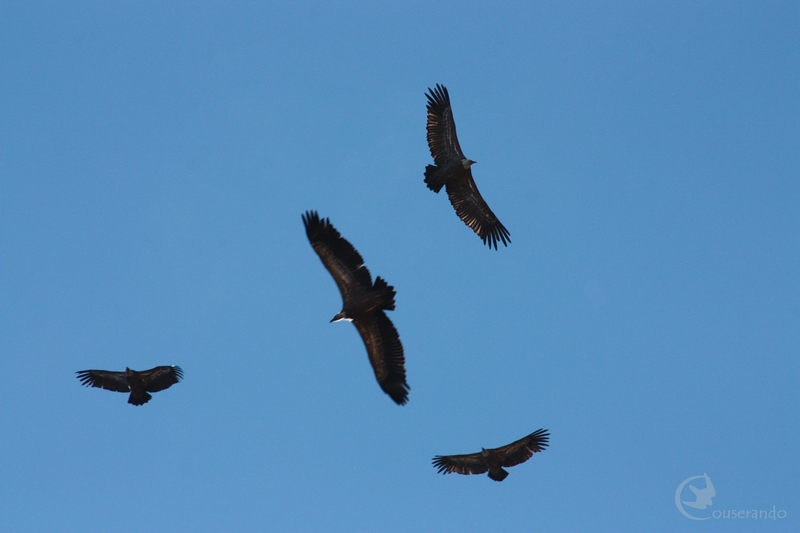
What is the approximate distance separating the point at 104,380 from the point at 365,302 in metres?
11.0

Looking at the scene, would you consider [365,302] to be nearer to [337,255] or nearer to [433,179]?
[337,255]

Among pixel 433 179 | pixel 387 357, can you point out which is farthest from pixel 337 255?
pixel 433 179

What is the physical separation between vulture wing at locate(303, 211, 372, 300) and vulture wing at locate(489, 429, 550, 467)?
24.6 ft

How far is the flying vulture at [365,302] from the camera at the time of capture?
62.7 ft

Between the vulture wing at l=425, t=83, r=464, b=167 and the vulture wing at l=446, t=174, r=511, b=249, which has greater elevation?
the vulture wing at l=425, t=83, r=464, b=167

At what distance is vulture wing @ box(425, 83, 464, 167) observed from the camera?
25266 mm

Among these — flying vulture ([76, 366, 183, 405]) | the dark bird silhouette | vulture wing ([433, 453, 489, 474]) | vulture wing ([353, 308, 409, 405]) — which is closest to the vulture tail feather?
the dark bird silhouette

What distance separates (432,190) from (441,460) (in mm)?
8105

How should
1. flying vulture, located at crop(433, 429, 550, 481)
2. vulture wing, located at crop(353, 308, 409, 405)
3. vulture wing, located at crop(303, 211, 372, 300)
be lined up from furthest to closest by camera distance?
flying vulture, located at crop(433, 429, 550, 481)
vulture wing, located at crop(353, 308, 409, 405)
vulture wing, located at crop(303, 211, 372, 300)

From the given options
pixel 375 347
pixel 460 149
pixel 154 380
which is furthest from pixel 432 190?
pixel 154 380

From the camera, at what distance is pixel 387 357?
20.5 m

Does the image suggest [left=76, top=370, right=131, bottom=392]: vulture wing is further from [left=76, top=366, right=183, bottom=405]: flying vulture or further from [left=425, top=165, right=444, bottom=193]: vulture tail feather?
[left=425, top=165, right=444, bottom=193]: vulture tail feather

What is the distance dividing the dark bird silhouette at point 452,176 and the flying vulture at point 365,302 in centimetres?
640

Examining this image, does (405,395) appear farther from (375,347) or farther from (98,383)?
(98,383)
